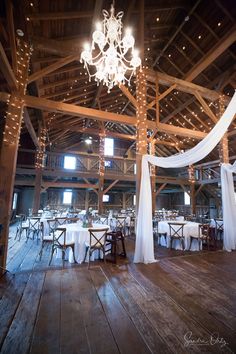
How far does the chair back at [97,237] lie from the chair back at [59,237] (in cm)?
59

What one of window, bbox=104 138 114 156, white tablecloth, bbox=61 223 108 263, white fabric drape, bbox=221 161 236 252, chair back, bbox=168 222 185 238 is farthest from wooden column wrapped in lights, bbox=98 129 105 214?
white fabric drape, bbox=221 161 236 252

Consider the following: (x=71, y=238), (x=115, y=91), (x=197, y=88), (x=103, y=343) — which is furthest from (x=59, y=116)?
(x=103, y=343)

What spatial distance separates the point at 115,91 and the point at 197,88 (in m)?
4.39

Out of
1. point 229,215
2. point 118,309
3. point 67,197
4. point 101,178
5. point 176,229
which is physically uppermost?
point 101,178

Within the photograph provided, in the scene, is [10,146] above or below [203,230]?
above

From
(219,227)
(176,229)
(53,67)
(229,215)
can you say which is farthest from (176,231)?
(53,67)

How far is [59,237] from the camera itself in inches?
166

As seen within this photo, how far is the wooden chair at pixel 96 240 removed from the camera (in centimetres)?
401

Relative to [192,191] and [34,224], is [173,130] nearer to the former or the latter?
[34,224]

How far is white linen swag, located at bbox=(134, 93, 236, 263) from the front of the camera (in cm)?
351

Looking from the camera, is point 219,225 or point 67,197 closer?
point 219,225

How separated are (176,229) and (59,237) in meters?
3.44

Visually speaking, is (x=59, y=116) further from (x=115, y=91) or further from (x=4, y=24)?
(x=4, y=24)

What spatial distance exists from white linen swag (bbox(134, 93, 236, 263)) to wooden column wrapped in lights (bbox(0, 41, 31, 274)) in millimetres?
2807
